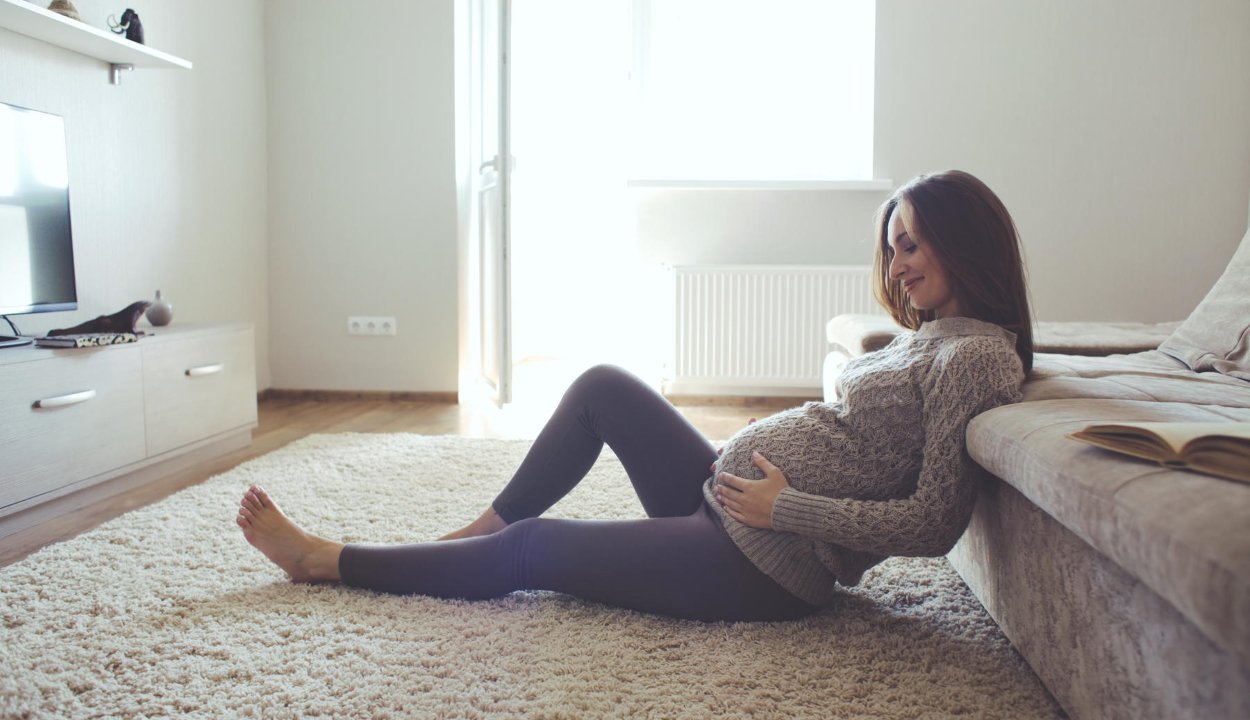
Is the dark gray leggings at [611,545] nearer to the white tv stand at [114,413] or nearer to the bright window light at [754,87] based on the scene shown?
the white tv stand at [114,413]

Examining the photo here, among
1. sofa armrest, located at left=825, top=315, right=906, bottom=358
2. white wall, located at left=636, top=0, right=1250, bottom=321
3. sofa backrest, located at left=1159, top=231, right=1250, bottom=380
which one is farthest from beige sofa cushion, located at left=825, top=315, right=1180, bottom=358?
white wall, located at left=636, top=0, right=1250, bottom=321

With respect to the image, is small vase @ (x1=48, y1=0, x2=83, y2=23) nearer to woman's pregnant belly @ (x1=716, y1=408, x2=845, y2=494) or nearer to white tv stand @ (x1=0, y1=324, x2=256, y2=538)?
white tv stand @ (x1=0, y1=324, x2=256, y2=538)

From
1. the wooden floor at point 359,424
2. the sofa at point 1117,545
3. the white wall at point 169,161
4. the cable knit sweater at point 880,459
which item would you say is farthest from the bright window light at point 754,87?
the cable knit sweater at point 880,459

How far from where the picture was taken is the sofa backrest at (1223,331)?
1550 millimetres

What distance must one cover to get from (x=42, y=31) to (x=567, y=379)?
2.68 meters

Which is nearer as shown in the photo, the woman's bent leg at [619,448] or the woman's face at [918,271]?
the woman's face at [918,271]

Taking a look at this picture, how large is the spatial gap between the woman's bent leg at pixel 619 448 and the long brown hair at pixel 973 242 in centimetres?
49

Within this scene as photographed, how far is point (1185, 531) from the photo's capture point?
0.65 m

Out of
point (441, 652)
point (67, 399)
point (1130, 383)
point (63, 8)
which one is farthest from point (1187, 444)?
point (63, 8)

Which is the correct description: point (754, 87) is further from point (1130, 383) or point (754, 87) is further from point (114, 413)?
point (114, 413)

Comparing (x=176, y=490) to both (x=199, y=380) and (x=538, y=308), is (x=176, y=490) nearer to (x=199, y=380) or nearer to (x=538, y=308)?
(x=199, y=380)

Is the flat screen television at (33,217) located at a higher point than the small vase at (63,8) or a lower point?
lower

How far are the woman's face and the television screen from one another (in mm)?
2176

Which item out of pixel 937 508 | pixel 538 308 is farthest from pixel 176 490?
pixel 538 308
